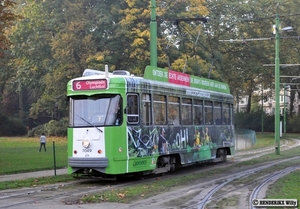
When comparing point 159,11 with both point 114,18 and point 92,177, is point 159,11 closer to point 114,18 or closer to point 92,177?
point 114,18

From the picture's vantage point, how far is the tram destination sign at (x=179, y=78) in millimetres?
17602

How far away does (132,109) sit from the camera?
16.2m

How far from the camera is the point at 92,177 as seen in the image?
1727 centimetres

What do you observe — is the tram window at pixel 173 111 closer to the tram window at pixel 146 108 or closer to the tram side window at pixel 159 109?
the tram side window at pixel 159 109

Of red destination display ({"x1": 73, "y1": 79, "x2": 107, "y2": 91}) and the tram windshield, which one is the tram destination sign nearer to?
red destination display ({"x1": 73, "y1": 79, "x2": 107, "y2": 91})

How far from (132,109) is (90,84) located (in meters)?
1.49

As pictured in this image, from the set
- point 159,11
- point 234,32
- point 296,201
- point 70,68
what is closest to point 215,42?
point 234,32

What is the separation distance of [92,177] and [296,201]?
794 cm

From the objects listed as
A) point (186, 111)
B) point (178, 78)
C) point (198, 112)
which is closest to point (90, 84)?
point (178, 78)

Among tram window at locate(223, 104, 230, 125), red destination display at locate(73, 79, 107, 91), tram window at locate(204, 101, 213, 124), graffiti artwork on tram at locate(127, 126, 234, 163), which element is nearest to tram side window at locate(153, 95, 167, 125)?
graffiti artwork on tram at locate(127, 126, 234, 163)

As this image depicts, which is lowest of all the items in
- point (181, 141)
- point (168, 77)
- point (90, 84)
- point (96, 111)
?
point (181, 141)

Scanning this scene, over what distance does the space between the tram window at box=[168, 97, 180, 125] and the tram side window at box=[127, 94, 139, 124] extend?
7.54 ft

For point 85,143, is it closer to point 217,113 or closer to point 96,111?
point 96,111

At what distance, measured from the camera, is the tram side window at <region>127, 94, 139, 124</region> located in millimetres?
15953
